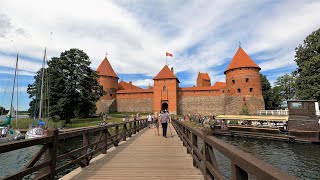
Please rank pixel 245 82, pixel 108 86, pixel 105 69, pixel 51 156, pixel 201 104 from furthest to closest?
1. pixel 105 69
2. pixel 108 86
3. pixel 201 104
4. pixel 245 82
5. pixel 51 156

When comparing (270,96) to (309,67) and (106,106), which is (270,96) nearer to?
(309,67)

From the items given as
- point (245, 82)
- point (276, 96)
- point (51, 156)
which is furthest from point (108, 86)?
point (51, 156)

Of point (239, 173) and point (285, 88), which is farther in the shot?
point (285, 88)

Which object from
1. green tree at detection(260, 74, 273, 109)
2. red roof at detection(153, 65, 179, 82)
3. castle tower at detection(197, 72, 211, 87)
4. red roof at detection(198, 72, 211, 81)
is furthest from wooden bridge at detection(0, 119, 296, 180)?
red roof at detection(198, 72, 211, 81)

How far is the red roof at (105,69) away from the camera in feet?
171

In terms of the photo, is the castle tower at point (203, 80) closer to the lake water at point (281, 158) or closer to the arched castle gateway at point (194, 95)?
the arched castle gateway at point (194, 95)

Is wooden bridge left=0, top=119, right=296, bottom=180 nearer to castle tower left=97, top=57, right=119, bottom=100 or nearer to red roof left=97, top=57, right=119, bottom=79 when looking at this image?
castle tower left=97, top=57, right=119, bottom=100

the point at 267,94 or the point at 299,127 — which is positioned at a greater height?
the point at 267,94

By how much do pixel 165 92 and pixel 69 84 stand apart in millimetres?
22138

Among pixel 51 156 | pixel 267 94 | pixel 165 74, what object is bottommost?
pixel 51 156

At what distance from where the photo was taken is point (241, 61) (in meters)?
44.8

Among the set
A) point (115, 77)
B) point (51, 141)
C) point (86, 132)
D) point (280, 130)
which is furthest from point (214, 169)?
point (115, 77)

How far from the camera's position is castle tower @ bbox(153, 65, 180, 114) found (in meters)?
46.3

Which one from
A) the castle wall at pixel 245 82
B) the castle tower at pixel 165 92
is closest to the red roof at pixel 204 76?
the castle tower at pixel 165 92
